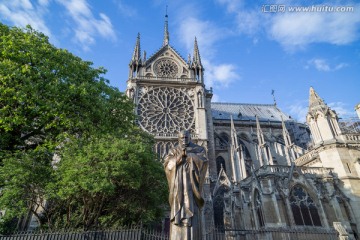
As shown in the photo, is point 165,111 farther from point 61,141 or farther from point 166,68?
point 61,141

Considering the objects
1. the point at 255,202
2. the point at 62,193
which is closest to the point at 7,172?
the point at 62,193

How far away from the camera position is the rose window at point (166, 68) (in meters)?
29.2

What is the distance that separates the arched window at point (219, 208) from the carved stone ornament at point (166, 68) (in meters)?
15.0

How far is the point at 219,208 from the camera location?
21219 millimetres

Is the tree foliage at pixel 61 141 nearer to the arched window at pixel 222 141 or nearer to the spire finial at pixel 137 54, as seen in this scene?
the arched window at pixel 222 141

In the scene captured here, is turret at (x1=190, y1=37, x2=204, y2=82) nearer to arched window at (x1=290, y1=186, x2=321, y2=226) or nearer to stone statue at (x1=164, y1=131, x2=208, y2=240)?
arched window at (x1=290, y1=186, x2=321, y2=226)

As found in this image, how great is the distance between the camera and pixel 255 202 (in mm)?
16922

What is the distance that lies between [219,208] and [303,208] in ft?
24.6

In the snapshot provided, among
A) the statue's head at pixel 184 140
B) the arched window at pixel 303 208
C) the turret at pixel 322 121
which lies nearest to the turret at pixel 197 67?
the turret at pixel 322 121

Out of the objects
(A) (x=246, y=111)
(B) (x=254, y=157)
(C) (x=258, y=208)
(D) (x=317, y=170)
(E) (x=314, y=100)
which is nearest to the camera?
(C) (x=258, y=208)

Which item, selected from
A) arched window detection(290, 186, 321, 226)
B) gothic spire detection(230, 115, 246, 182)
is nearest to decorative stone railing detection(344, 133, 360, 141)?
arched window detection(290, 186, 321, 226)

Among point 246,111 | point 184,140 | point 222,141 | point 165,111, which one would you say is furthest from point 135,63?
point 184,140

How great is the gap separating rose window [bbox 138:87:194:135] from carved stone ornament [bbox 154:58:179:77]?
2409 millimetres

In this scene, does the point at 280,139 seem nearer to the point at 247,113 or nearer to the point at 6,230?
the point at 247,113
